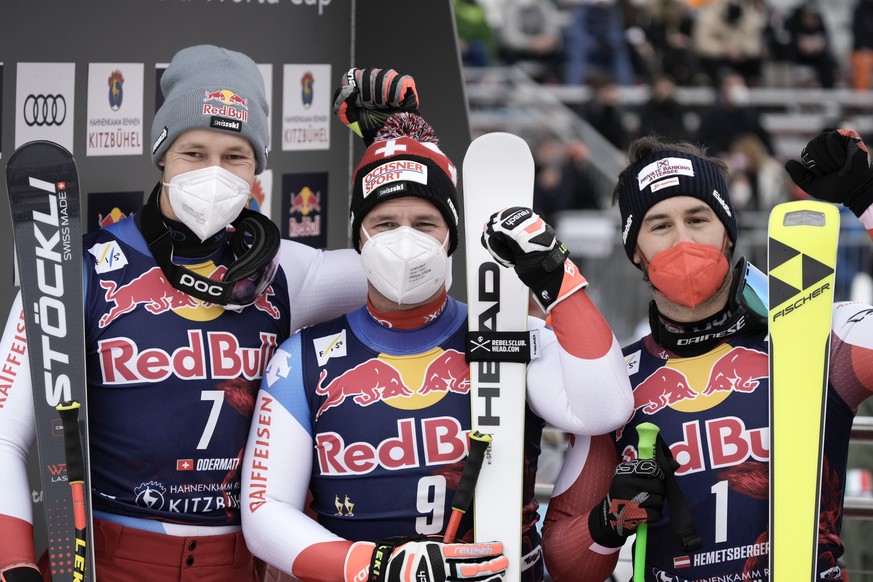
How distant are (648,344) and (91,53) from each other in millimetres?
2057

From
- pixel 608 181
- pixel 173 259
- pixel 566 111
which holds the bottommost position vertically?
pixel 173 259

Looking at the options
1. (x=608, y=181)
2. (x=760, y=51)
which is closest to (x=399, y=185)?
(x=608, y=181)

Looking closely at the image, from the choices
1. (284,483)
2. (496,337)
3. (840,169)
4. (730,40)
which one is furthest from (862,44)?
(284,483)

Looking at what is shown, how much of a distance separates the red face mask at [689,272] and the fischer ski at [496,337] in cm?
38

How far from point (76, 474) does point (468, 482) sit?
3.29 feet

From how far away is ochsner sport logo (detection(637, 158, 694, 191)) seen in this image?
11.2 feet

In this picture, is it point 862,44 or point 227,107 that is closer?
point 227,107

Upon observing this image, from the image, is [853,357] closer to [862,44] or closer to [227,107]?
[227,107]

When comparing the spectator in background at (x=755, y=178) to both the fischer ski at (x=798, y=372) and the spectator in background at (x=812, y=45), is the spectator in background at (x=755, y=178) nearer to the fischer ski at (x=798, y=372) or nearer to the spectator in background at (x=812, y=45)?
the spectator in background at (x=812, y=45)

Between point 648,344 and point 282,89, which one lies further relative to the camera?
point 282,89

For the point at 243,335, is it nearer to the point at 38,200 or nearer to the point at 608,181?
the point at 38,200

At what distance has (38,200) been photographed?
3412mm

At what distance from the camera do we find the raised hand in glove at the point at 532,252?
3.08m

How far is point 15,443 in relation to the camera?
3270 millimetres
